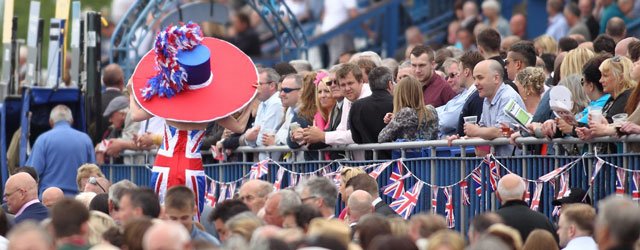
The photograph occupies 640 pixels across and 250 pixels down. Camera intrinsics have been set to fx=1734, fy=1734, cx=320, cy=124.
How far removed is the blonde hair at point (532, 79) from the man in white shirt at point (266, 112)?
123 inches

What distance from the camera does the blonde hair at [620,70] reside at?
46.1 ft

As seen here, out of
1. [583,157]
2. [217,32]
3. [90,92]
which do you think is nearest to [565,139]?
[583,157]

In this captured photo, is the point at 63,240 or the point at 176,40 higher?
the point at 176,40

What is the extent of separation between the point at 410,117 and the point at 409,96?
0.21m

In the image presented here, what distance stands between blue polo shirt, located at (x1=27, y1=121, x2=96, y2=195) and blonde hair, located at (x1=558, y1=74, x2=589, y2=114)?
243 inches

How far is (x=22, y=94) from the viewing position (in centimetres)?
2048

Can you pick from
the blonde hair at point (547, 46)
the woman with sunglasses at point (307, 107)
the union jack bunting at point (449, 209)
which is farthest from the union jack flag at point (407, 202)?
the blonde hair at point (547, 46)

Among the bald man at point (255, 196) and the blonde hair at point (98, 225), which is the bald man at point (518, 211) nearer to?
the bald man at point (255, 196)

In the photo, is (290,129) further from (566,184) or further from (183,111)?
(566,184)

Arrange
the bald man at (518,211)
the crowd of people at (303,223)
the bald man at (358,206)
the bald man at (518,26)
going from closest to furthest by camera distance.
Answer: the crowd of people at (303,223)
the bald man at (518,211)
the bald man at (358,206)
the bald man at (518,26)

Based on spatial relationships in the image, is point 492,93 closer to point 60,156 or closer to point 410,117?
point 410,117

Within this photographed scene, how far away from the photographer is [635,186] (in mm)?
13359

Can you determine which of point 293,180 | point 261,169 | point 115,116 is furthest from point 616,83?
point 115,116

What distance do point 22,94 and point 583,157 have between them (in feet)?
28.8
